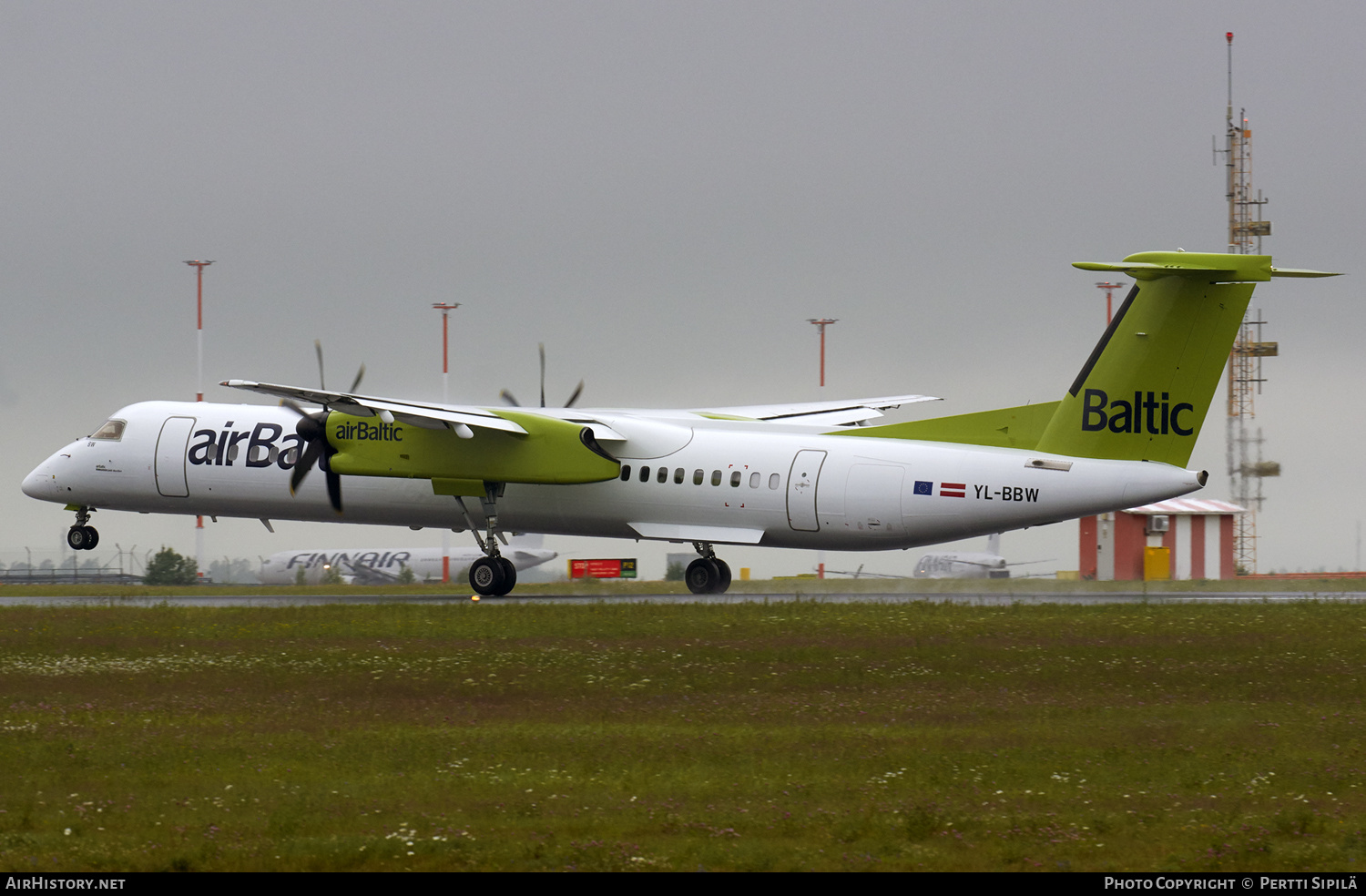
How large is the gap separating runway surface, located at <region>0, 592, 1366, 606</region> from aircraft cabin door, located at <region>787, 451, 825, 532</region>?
165 cm

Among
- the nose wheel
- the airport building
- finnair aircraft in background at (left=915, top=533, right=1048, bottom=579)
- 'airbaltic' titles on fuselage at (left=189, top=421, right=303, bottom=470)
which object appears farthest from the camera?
finnair aircraft in background at (left=915, top=533, right=1048, bottom=579)

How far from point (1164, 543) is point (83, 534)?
33.3 metres

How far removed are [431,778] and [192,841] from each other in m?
2.81

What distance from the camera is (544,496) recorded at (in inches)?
1259

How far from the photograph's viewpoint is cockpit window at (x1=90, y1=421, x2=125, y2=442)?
34.7 m

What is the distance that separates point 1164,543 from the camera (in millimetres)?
46969

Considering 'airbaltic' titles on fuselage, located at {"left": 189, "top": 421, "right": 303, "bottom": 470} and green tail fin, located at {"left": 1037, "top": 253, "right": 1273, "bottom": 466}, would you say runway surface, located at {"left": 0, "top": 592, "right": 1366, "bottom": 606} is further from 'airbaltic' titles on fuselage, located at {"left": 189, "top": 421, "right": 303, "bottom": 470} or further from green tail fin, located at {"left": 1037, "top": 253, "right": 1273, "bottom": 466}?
green tail fin, located at {"left": 1037, "top": 253, "right": 1273, "bottom": 466}

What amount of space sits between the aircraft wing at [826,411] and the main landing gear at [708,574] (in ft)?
14.3

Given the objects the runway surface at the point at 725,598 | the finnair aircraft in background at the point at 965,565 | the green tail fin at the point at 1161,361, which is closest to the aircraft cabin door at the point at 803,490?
the runway surface at the point at 725,598

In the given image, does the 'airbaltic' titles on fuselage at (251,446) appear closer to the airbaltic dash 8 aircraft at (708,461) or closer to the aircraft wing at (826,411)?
the airbaltic dash 8 aircraft at (708,461)

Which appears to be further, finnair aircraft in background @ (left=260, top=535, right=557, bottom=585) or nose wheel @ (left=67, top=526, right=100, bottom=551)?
finnair aircraft in background @ (left=260, top=535, right=557, bottom=585)

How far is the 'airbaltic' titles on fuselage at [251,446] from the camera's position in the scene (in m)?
33.0

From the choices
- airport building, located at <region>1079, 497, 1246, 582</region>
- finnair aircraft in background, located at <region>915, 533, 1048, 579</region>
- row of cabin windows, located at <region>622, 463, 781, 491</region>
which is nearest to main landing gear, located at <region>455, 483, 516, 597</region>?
row of cabin windows, located at <region>622, 463, 781, 491</region>
